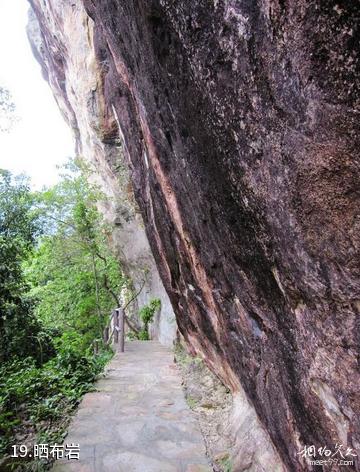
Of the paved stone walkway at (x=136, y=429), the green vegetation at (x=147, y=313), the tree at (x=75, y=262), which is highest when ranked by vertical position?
the tree at (x=75, y=262)

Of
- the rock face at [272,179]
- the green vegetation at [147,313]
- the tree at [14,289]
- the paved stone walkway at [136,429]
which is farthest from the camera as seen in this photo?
the green vegetation at [147,313]

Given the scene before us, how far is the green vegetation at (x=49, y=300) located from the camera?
4266 millimetres

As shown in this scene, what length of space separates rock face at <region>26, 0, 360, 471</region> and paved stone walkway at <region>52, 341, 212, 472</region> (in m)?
0.73

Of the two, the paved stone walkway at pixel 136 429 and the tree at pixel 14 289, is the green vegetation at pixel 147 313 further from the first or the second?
the paved stone walkway at pixel 136 429

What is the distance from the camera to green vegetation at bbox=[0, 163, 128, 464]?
14.0 feet

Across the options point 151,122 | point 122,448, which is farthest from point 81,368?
point 151,122

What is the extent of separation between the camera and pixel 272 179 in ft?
5.88

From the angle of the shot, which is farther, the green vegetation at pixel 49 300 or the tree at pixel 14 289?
the tree at pixel 14 289

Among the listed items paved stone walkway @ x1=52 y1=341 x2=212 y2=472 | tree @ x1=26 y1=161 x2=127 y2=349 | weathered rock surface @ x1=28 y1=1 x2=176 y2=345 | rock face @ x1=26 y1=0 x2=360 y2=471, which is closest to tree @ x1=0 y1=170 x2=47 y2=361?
paved stone walkway @ x1=52 y1=341 x2=212 y2=472

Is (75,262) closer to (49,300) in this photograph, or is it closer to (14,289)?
(49,300)

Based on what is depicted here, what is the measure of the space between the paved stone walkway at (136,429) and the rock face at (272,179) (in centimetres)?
73

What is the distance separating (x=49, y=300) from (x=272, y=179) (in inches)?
487

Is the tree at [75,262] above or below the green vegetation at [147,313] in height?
above

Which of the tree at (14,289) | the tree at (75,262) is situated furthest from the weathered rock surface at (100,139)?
the tree at (14,289)
